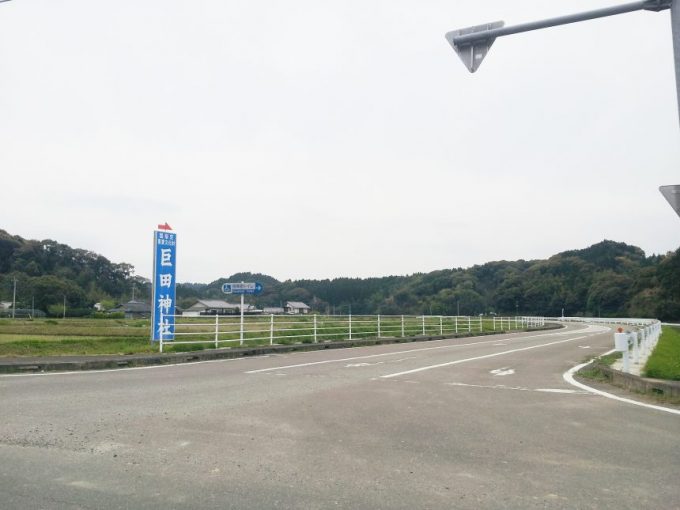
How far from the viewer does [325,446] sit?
17.4 feet

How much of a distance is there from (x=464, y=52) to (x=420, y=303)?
108502mm

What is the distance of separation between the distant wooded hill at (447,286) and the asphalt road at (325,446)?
3268 inches

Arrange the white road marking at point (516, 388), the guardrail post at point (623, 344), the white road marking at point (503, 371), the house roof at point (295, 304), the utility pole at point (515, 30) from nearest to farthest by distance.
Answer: the utility pole at point (515, 30), the white road marking at point (516, 388), the guardrail post at point (623, 344), the white road marking at point (503, 371), the house roof at point (295, 304)

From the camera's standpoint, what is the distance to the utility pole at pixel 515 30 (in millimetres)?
6758

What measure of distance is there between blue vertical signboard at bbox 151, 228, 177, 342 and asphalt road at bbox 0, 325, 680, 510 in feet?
22.4

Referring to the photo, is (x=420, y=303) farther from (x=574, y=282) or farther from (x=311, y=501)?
(x=311, y=501)

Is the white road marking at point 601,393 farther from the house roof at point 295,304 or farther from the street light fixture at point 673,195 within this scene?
the house roof at point 295,304

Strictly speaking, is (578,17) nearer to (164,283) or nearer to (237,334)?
(164,283)

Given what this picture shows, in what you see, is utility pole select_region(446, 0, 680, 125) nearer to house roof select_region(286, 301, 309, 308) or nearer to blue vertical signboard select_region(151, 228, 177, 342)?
blue vertical signboard select_region(151, 228, 177, 342)

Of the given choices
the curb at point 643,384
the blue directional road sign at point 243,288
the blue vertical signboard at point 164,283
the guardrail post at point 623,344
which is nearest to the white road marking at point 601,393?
the curb at point 643,384

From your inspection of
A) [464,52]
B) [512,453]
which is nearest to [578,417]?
[512,453]

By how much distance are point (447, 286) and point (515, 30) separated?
11964 centimetres

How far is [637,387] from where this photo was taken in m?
9.59

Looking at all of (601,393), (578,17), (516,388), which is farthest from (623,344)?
(578,17)
